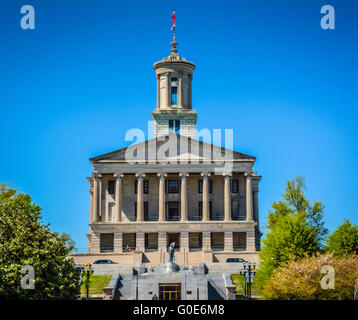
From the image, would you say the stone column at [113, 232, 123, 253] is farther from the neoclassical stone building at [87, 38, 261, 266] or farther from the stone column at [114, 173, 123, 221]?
the stone column at [114, 173, 123, 221]

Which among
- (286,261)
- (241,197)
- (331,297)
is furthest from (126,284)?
(241,197)

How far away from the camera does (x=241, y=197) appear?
79.5m

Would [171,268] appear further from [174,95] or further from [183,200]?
[174,95]

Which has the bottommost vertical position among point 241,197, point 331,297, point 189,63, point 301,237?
point 331,297

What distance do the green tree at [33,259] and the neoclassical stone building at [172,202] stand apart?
80.4 ft

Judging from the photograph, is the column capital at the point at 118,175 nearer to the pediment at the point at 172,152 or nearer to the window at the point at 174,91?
the pediment at the point at 172,152

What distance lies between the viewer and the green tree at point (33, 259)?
133 ft

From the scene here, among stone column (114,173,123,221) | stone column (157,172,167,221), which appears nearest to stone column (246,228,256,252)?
stone column (157,172,167,221)

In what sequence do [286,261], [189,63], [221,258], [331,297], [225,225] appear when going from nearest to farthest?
[331,297]
[286,261]
[221,258]
[225,225]
[189,63]

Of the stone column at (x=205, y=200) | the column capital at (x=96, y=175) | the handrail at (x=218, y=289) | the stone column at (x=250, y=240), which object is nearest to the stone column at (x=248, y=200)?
the stone column at (x=250, y=240)

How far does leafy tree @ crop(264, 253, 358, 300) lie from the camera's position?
153 ft

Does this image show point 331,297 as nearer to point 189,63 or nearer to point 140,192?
point 140,192
